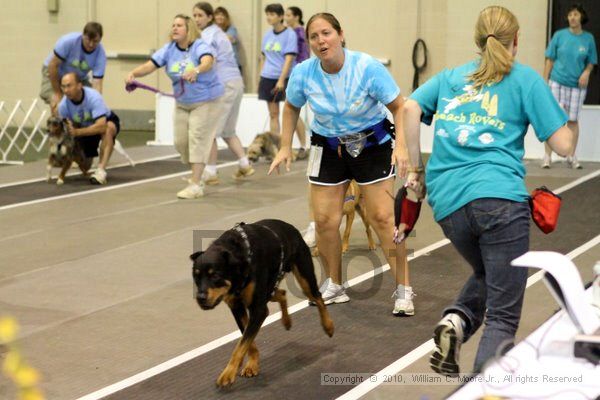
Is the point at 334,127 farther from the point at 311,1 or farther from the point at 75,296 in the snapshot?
the point at 311,1

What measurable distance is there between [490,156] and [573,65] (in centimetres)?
858

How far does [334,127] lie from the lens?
5.43 meters

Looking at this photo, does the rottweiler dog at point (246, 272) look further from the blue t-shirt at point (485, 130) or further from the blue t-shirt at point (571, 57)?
the blue t-shirt at point (571, 57)

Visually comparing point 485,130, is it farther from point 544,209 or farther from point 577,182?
point 577,182

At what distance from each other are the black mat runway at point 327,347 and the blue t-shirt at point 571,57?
5532mm

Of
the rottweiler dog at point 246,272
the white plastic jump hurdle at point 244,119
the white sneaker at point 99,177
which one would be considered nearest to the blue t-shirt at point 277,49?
the white plastic jump hurdle at point 244,119

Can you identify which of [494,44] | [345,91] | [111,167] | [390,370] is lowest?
[111,167]

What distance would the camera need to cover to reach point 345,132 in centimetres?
544

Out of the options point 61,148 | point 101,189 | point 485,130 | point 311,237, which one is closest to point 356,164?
point 485,130

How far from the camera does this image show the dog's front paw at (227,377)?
174 inches

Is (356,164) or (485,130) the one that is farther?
(356,164)

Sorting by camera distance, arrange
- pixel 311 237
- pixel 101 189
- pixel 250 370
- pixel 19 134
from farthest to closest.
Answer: pixel 19 134
pixel 101 189
pixel 311 237
pixel 250 370

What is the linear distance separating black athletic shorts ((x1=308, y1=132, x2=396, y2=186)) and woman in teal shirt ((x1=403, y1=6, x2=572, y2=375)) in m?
1.56

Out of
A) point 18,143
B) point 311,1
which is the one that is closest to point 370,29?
point 311,1
